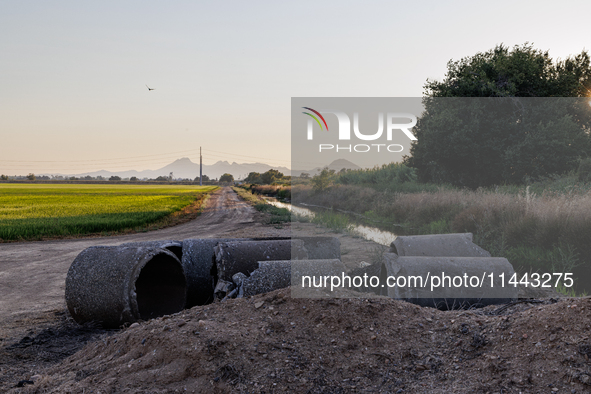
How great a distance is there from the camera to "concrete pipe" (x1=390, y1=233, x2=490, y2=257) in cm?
759

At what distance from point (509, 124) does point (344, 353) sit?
22990 mm

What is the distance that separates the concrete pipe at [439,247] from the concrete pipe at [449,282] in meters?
1.23

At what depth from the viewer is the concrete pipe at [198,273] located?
7.30 metres

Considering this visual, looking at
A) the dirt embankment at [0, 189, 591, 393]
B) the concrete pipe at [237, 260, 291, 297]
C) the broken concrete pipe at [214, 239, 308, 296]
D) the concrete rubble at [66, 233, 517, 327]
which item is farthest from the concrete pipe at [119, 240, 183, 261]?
the dirt embankment at [0, 189, 591, 393]

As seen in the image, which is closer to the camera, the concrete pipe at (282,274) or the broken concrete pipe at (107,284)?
the concrete pipe at (282,274)

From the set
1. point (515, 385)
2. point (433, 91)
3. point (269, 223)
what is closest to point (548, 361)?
point (515, 385)

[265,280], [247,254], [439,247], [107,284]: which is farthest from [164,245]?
[439,247]

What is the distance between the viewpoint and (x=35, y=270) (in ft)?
36.9

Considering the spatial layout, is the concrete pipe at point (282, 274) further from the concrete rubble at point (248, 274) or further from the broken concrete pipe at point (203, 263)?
the broken concrete pipe at point (203, 263)

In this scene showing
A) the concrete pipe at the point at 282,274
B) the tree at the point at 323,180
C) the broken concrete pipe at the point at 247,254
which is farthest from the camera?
the tree at the point at 323,180

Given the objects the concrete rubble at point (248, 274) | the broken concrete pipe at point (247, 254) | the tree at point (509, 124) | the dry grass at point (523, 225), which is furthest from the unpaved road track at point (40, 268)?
the tree at point (509, 124)

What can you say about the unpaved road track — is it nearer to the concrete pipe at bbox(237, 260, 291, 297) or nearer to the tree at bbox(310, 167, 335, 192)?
the concrete pipe at bbox(237, 260, 291, 297)

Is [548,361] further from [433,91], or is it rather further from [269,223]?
[433,91]

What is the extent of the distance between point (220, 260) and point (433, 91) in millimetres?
25098
